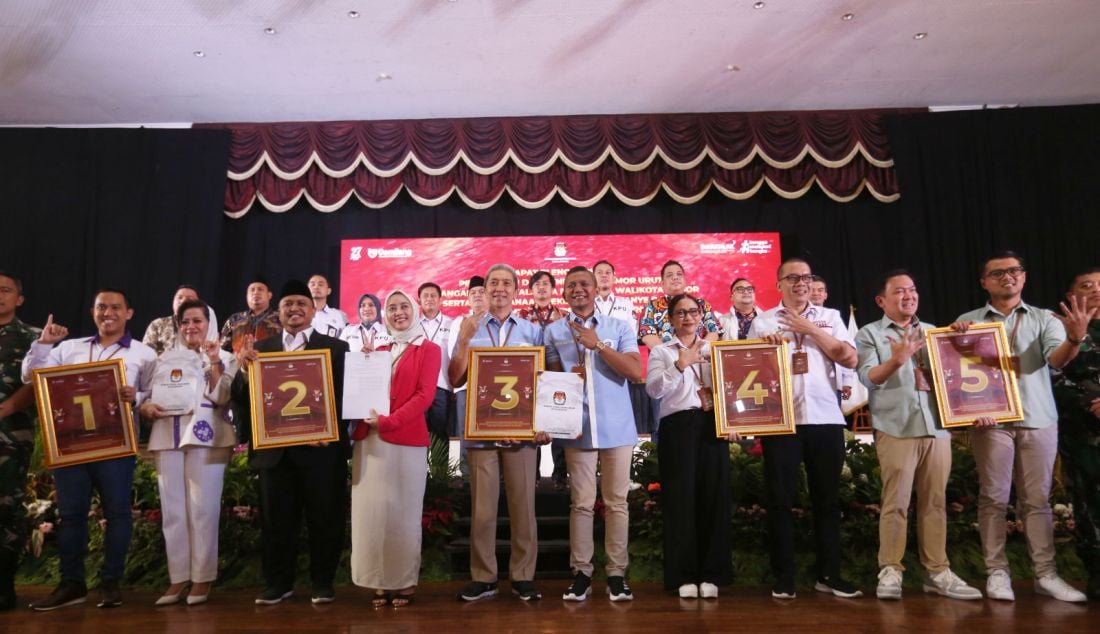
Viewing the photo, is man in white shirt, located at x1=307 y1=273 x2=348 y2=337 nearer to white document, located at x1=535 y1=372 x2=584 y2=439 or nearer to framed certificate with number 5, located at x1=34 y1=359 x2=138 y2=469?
framed certificate with number 5, located at x1=34 y1=359 x2=138 y2=469

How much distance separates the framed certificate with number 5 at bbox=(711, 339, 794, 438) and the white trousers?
→ 247cm

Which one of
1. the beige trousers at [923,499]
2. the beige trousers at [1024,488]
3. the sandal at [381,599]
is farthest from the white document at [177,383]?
the beige trousers at [1024,488]

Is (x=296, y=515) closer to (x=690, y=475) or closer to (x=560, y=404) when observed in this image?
(x=560, y=404)

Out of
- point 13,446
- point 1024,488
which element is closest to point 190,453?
point 13,446

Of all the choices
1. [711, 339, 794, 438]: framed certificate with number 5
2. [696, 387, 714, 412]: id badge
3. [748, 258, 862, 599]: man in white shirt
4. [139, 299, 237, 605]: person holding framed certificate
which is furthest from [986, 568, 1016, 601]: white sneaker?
[139, 299, 237, 605]: person holding framed certificate

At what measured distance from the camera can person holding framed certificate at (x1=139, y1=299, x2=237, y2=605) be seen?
346 cm

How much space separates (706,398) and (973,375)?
1253mm

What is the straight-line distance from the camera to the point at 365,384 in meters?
3.30

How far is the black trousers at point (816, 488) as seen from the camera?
11.1 ft

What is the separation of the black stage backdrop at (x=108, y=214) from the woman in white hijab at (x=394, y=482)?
15.8 ft

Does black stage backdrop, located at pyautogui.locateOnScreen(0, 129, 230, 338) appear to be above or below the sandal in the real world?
above

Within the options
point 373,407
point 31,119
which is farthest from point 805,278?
point 31,119

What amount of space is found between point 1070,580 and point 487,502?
3.22m

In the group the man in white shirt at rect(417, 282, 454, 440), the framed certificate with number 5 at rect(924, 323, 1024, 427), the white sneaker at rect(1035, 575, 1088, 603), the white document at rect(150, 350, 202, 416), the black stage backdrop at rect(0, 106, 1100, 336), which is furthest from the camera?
the black stage backdrop at rect(0, 106, 1100, 336)
